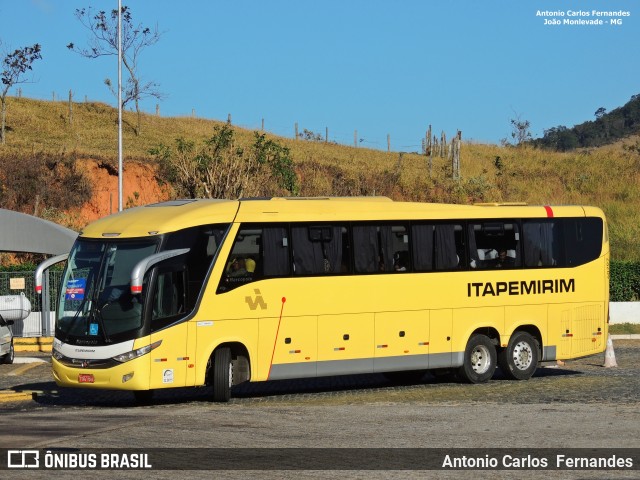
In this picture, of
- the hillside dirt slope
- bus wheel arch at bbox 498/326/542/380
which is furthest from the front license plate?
the hillside dirt slope

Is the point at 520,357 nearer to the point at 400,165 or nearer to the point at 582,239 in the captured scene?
the point at 582,239

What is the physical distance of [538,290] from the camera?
2516cm

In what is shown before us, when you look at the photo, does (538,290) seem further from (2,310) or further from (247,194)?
(247,194)

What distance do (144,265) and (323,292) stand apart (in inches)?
162

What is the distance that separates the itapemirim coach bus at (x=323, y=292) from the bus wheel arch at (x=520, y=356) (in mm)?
30

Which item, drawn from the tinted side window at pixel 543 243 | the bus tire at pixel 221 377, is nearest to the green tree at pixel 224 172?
the tinted side window at pixel 543 243

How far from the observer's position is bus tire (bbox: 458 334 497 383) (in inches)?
963

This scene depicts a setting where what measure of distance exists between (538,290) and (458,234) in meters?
2.41

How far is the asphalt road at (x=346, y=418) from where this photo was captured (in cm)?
1479

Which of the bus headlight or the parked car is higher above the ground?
the bus headlight

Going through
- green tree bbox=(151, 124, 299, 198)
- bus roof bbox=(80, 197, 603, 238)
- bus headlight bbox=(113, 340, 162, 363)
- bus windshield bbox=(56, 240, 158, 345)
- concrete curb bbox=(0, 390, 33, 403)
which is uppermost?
green tree bbox=(151, 124, 299, 198)

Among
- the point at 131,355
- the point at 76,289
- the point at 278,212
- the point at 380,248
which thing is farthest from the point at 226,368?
the point at 380,248

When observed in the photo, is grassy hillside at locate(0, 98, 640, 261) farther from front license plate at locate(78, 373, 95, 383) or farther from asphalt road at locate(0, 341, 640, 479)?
front license plate at locate(78, 373, 95, 383)

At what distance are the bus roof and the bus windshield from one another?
1.12ft
